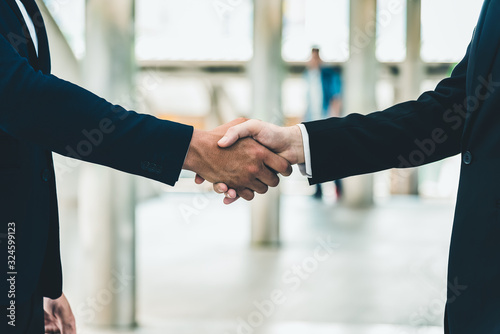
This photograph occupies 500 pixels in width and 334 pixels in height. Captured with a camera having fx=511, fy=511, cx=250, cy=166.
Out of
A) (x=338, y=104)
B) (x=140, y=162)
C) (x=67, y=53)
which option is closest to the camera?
(x=140, y=162)

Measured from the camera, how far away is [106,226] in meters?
2.57

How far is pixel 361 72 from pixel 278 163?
5.47 metres

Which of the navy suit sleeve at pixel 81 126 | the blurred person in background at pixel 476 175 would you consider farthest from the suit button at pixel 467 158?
the navy suit sleeve at pixel 81 126

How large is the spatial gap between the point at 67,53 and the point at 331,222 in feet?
11.1

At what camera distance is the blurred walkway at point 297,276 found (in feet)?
8.45

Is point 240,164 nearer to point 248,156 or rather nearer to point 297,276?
point 248,156

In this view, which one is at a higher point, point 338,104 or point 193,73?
point 193,73

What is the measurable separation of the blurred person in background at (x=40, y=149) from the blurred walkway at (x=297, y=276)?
1340 millimetres

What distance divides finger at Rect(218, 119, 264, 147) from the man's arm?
7 centimetres

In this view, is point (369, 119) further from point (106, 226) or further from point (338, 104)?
point (338, 104)

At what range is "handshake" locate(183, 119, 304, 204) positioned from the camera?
165 cm

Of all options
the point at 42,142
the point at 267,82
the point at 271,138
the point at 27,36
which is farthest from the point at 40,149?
the point at 267,82

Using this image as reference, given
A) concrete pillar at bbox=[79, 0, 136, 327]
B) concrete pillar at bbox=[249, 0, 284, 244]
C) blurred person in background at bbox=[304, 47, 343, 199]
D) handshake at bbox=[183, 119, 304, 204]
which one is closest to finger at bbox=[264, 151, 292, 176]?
handshake at bbox=[183, 119, 304, 204]

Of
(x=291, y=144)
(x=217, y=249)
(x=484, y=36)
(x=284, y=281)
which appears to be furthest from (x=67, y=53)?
(x=484, y=36)
